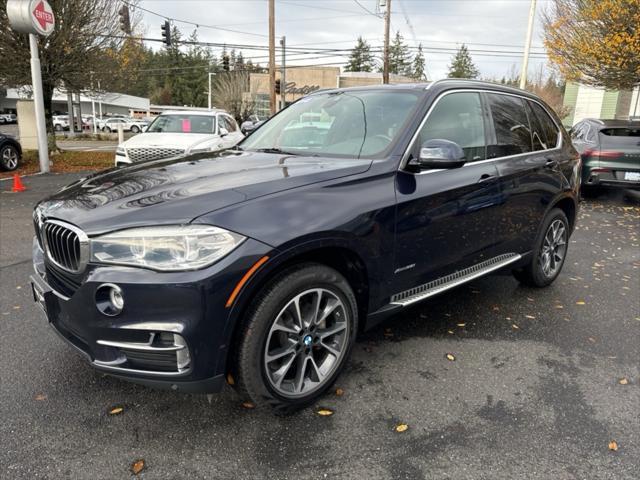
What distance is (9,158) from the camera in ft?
40.7

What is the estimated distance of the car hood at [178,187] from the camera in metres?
2.31

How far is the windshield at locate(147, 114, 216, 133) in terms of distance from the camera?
12.0 metres

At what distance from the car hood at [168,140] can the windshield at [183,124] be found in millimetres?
486

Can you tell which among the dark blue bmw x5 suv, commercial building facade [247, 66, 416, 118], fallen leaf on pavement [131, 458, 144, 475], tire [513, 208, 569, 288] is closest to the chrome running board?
the dark blue bmw x5 suv

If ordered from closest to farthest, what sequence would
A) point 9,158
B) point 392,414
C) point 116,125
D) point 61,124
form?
point 392,414 → point 9,158 → point 116,125 → point 61,124

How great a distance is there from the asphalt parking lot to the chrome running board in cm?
47

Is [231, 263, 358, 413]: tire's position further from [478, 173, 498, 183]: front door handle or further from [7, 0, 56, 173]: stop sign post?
[7, 0, 56, 173]: stop sign post

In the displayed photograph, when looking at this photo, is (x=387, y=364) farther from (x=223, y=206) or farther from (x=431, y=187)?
(x=223, y=206)

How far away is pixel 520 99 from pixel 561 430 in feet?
9.48

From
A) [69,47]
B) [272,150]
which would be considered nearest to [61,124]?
[69,47]

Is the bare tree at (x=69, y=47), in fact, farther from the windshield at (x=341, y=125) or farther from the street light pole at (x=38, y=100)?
the windshield at (x=341, y=125)

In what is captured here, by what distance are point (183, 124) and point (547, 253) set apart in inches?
381

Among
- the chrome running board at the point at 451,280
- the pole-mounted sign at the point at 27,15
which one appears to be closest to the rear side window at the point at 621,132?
the chrome running board at the point at 451,280

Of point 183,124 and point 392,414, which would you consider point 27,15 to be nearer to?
point 183,124
